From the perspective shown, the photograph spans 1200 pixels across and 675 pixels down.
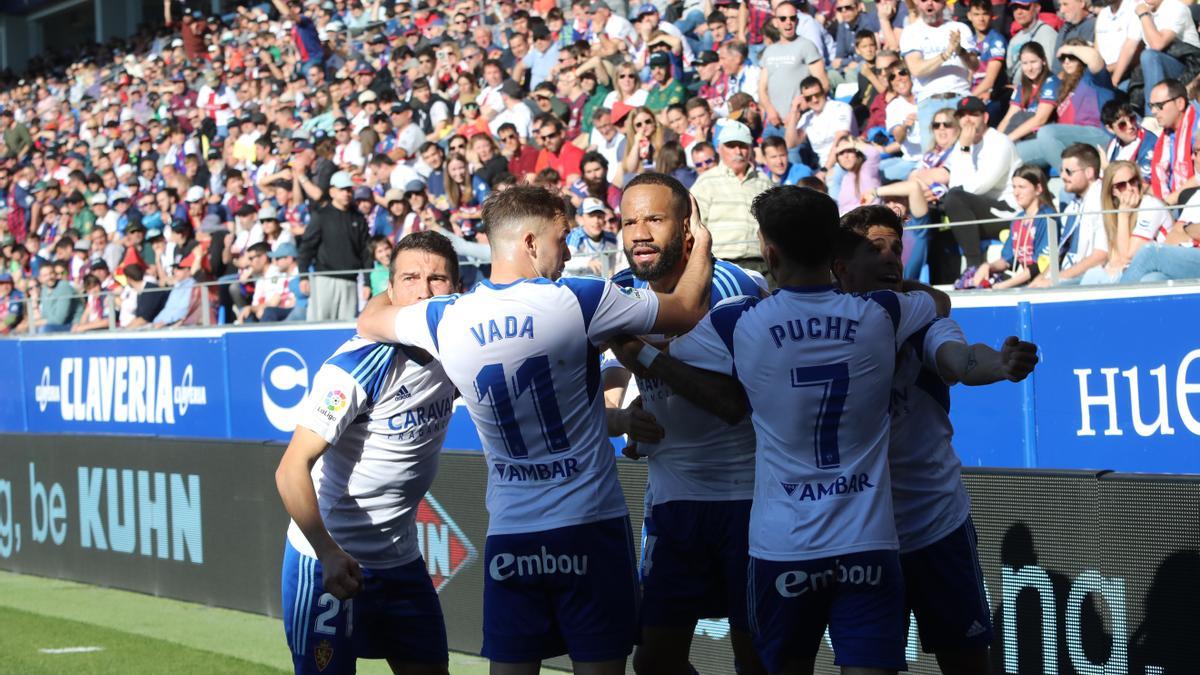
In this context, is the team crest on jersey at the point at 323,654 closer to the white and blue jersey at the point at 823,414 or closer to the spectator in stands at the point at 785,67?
the white and blue jersey at the point at 823,414

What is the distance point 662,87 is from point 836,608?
1000cm

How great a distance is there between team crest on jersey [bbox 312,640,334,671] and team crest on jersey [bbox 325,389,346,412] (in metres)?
0.78

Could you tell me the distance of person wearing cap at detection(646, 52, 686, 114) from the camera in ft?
43.7

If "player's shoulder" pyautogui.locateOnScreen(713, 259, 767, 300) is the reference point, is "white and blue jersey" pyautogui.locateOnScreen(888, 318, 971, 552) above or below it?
below

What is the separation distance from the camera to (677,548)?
4.60m

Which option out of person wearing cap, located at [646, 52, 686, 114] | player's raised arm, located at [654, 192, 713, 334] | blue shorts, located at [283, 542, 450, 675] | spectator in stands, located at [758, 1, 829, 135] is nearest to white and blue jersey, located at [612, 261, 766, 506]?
player's raised arm, located at [654, 192, 713, 334]

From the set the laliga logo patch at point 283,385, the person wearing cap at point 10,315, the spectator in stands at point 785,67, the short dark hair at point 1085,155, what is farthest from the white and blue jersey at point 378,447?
the person wearing cap at point 10,315

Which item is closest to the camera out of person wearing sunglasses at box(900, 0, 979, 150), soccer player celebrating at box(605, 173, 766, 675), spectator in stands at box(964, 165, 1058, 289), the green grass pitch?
soccer player celebrating at box(605, 173, 766, 675)

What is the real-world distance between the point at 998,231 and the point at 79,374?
371 inches

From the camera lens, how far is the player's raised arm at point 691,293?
427 centimetres

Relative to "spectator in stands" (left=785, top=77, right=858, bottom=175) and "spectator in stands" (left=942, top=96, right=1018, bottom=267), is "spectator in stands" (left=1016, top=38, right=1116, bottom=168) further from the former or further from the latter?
"spectator in stands" (left=785, top=77, right=858, bottom=175)

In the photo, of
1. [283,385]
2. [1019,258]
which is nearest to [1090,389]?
[1019,258]

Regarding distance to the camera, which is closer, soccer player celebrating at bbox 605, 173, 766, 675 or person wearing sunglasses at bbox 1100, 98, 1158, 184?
soccer player celebrating at bbox 605, 173, 766, 675

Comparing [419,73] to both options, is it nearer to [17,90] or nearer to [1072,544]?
[1072,544]
